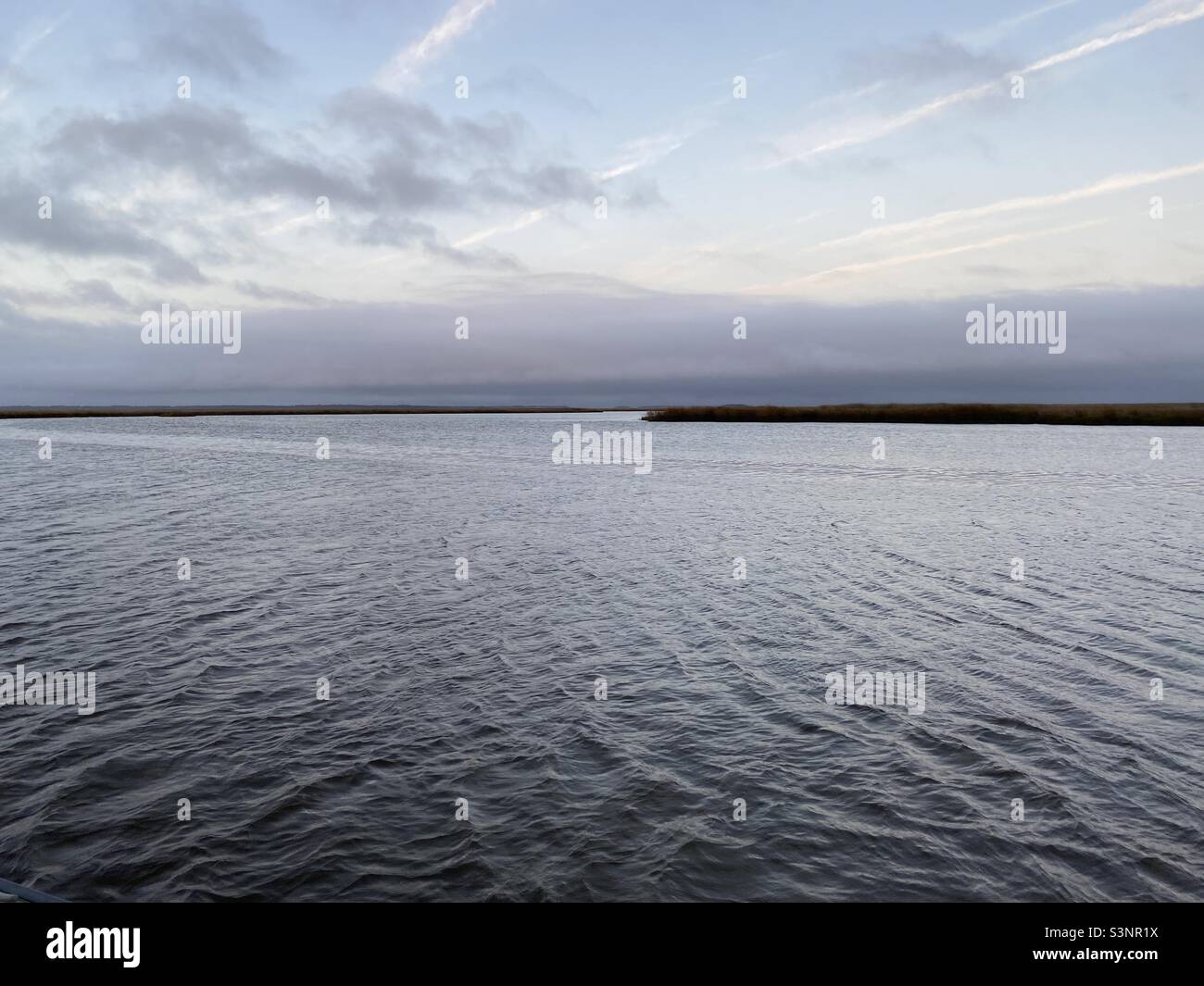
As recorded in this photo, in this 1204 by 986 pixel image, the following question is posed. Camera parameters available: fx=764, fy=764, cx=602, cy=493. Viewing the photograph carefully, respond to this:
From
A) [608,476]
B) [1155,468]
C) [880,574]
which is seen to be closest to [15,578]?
[880,574]

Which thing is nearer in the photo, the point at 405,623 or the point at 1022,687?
the point at 1022,687

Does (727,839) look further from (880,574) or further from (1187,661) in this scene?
(880,574)

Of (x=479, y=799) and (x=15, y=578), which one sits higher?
(x=15, y=578)

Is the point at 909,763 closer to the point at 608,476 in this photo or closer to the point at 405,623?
the point at 405,623

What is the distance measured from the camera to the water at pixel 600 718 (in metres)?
10.1

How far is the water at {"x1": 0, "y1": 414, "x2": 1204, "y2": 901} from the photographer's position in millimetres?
10148

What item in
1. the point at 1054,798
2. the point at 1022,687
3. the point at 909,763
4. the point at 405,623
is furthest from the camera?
the point at 405,623

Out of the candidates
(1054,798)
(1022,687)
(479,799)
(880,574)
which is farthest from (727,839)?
(880,574)

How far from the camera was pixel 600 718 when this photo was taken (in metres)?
15.1

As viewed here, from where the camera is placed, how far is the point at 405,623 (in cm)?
2197

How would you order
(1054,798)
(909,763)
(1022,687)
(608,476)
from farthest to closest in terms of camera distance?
(608,476) → (1022,687) → (909,763) → (1054,798)
